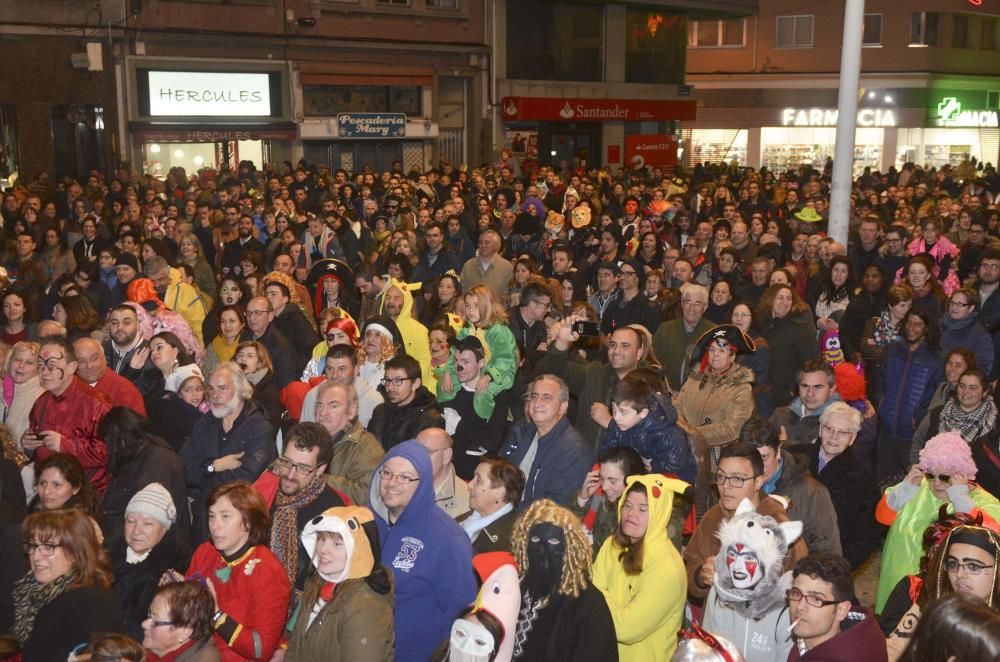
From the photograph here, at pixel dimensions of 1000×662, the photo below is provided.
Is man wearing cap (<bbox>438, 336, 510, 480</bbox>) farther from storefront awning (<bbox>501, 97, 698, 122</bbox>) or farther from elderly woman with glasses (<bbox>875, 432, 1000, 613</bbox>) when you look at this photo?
storefront awning (<bbox>501, 97, 698, 122</bbox>)

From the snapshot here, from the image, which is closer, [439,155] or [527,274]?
[527,274]

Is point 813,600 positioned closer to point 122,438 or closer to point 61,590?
point 61,590

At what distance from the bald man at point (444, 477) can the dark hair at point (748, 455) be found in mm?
1402

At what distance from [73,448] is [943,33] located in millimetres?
37431

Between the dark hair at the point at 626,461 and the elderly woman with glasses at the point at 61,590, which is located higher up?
the dark hair at the point at 626,461

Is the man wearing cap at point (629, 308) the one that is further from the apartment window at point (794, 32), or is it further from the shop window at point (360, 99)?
the apartment window at point (794, 32)

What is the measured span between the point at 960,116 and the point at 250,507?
1520 inches

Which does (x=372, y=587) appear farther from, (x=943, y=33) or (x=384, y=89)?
(x=943, y=33)

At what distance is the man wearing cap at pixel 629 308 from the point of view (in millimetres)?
9438

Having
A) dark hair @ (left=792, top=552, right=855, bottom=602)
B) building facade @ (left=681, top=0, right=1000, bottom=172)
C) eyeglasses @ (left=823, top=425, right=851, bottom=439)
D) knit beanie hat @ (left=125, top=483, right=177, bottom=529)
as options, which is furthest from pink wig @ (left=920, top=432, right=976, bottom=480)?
building facade @ (left=681, top=0, right=1000, bottom=172)

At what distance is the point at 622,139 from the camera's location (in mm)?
33344

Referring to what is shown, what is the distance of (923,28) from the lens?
36812 mm

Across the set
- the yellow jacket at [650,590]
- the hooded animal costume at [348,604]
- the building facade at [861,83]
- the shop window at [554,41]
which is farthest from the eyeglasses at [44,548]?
the building facade at [861,83]

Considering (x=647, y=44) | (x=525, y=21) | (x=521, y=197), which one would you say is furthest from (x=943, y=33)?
(x=521, y=197)
